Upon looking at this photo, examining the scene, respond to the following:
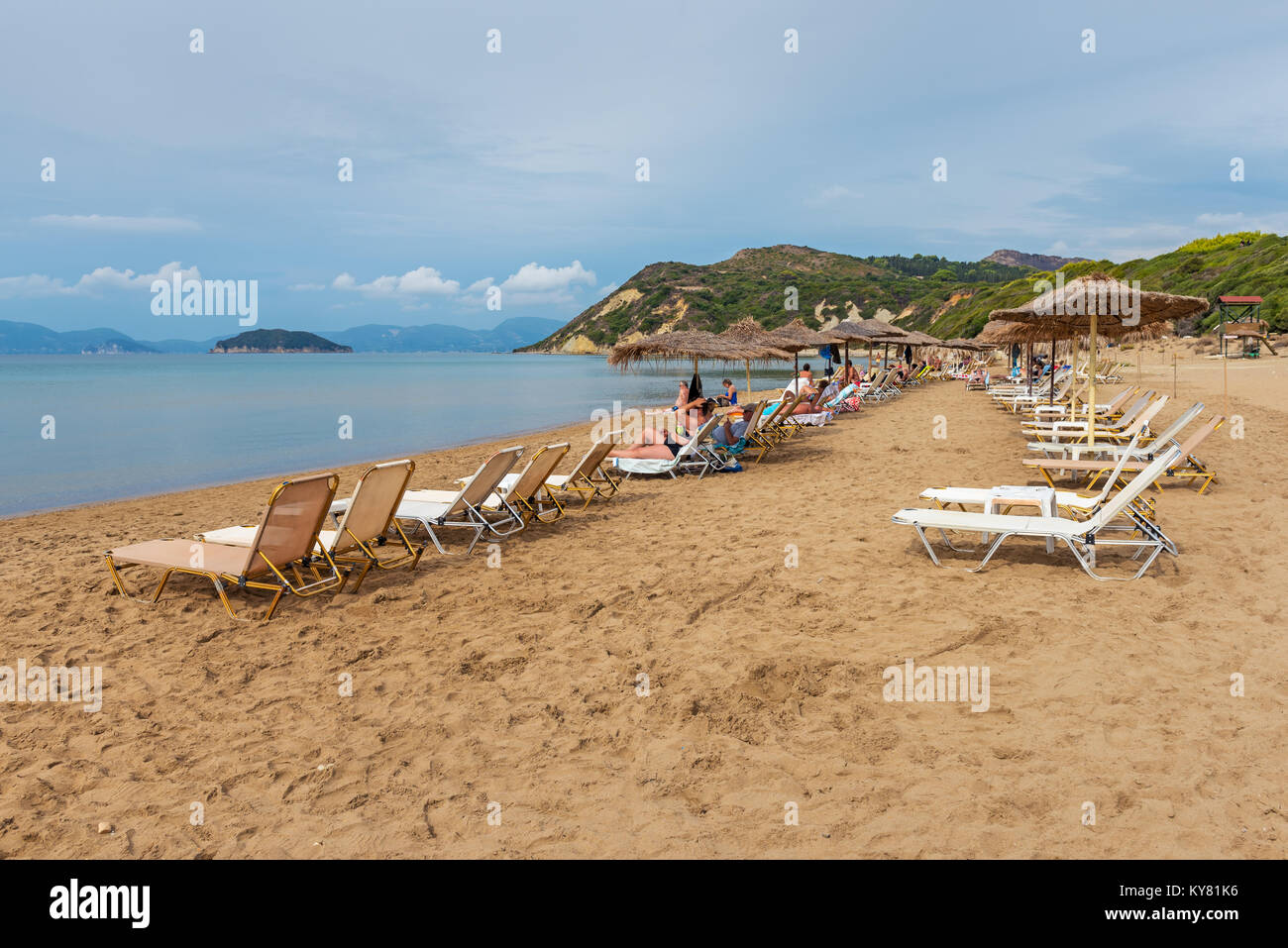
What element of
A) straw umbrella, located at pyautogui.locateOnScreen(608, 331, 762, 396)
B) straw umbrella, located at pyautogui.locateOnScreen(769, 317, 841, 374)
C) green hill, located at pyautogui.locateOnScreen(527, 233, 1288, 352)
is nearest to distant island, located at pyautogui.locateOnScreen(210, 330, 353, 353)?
green hill, located at pyautogui.locateOnScreen(527, 233, 1288, 352)

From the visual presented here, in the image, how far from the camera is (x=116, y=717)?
3.40m

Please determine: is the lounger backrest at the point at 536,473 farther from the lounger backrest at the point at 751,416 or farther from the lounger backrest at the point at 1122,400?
the lounger backrest at the point at 1122,400

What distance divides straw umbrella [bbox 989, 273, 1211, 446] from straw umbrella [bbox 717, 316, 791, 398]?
5271mm

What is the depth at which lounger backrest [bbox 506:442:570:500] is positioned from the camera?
6785mm

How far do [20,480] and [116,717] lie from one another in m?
13.9

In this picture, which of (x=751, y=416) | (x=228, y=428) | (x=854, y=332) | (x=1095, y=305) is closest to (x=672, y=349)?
(x=751, y=416)

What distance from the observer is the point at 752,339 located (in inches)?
584

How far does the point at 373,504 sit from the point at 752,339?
421 inches

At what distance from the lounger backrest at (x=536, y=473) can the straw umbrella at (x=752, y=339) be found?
6.97 meters

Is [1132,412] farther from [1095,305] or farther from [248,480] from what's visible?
[248,480]

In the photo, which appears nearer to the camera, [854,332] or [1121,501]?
[1121,501]

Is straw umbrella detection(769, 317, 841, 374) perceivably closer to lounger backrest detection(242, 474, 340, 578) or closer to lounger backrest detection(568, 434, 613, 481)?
lounger backrest detection(568, 434, 613, 481)
